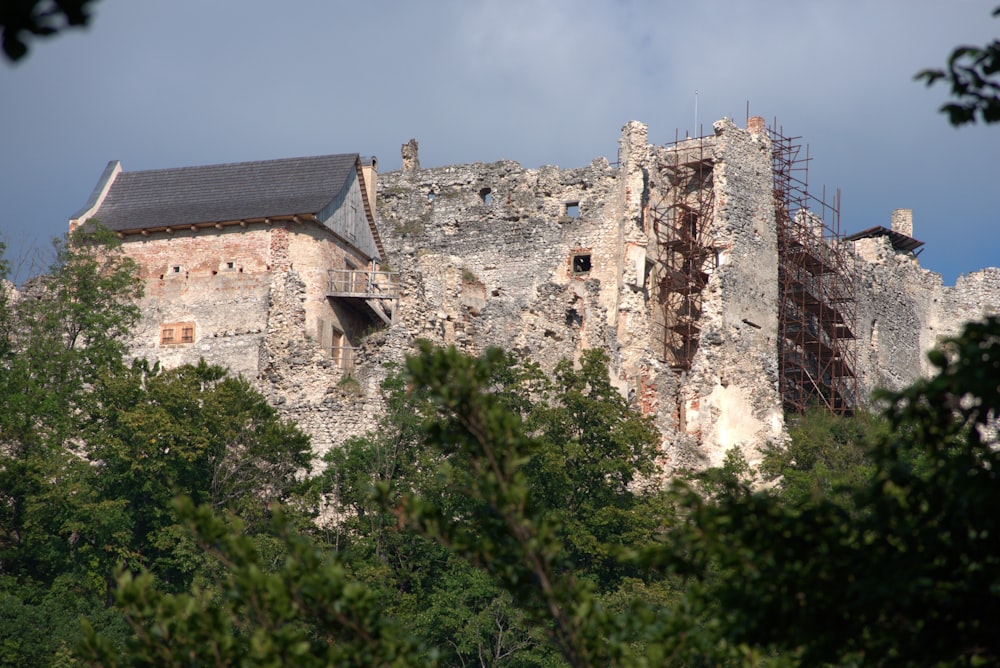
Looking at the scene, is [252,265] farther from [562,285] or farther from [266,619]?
[266,619]

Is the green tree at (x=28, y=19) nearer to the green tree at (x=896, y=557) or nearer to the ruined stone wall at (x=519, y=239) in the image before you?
the green tree at (x=896, y=557)

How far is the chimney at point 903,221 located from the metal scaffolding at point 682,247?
39.6ft

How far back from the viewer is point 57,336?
3412cm

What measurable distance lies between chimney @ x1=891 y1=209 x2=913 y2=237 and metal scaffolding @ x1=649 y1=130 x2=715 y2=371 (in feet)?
39.6

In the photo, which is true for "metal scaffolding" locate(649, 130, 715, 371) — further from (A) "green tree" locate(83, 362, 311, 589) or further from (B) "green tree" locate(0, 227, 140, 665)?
(B) "green tree" locate(0, 227, 140, 665)

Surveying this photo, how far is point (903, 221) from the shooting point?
49906 mm

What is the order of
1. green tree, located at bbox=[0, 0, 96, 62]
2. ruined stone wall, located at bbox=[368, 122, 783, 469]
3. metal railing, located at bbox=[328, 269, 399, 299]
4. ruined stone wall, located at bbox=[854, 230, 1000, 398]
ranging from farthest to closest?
ruined stone wall, located at bbox=[854, 230, 1000, 398] < metal railing, located at bbox=[328, 269, 399, 299] < ruined stone wall, located at bbox=[368, 122, 783, 469] < green tree, located at bbox=[0, 0, 96, 62]

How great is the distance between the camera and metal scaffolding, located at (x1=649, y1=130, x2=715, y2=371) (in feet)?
129

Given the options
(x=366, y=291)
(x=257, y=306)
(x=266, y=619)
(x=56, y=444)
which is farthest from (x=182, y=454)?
(x=266, y=619)

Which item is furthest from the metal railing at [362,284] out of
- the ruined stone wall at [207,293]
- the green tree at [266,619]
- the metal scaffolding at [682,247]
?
the green tree at [266,619]

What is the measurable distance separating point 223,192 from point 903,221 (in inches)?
891

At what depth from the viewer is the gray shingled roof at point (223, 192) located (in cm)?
3681

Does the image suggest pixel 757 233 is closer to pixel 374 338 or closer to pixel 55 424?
pixel 374 338

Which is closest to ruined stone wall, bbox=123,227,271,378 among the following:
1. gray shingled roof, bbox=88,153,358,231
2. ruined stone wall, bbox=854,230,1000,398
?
gray shingled roof, bbox=88,153,358,231
